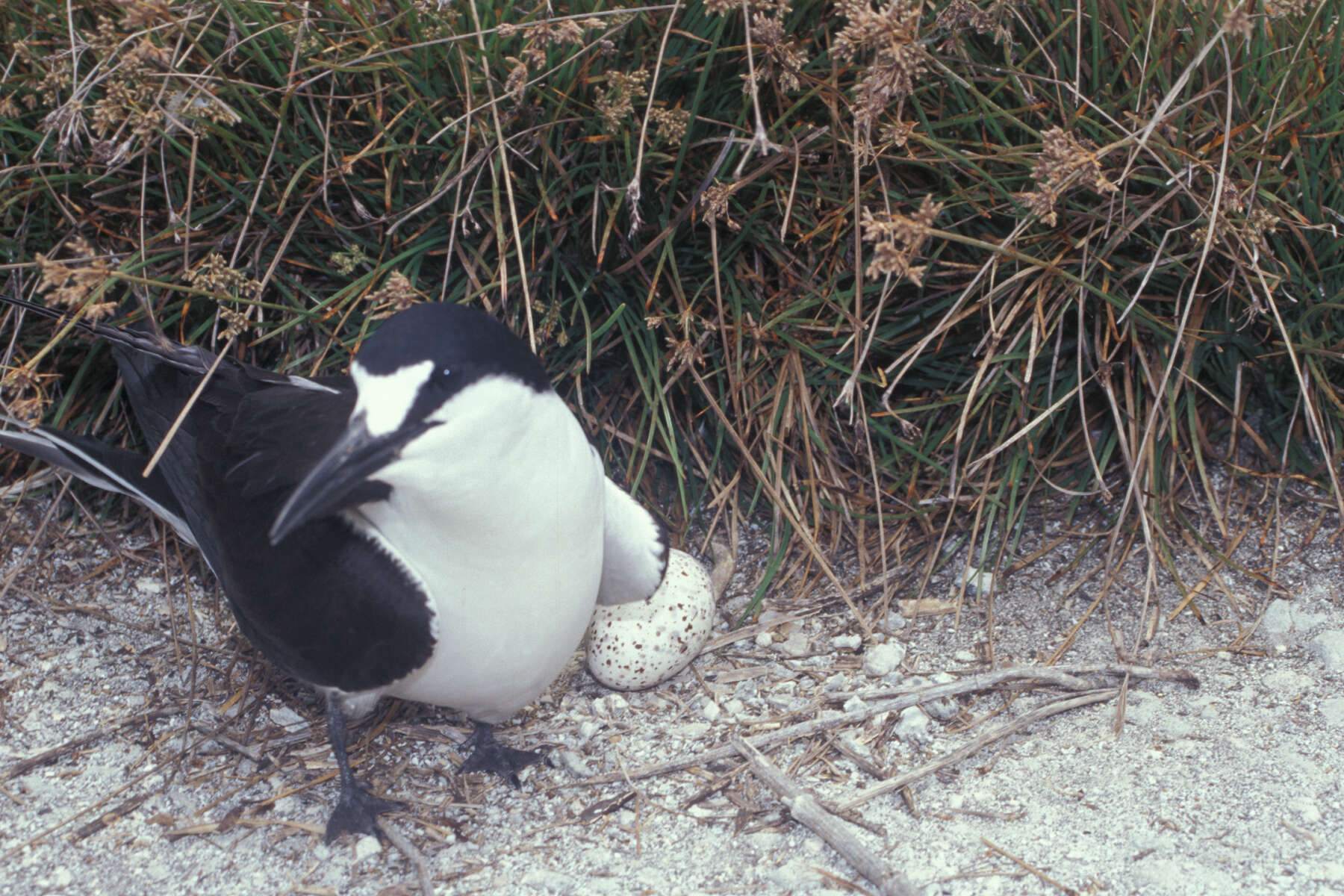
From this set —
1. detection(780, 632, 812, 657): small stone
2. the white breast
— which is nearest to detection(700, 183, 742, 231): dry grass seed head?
the white breast

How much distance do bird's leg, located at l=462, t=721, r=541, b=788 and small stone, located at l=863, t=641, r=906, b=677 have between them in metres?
0.82

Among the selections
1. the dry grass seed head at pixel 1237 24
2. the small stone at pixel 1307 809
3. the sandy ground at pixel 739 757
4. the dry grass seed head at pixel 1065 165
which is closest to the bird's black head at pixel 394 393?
the sandy ground at pixel 739 757

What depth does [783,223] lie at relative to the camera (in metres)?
2.62

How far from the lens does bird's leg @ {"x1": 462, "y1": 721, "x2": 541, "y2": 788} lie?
2.31 metres

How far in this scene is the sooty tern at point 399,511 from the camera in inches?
67.8

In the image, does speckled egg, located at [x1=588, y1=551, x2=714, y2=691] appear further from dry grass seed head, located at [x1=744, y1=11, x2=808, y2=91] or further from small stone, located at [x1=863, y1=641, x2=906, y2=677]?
dry grass seed head, located at [x1=744, y1=11, x2=808, y2=91]

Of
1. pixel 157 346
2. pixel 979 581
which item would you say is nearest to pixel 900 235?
pixel 979 581

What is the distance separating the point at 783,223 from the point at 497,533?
120 centimetres

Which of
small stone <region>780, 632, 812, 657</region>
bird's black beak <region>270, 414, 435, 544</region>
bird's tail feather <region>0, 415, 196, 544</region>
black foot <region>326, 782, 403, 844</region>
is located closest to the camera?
bird's black beak <region>270, 414, 435, 544</region>

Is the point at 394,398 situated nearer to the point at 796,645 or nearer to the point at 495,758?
the point at 495,758

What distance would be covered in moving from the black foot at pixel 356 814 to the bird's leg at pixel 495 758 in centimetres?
21

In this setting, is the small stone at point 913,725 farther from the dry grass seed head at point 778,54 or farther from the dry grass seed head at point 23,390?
the dry grass seed head at point 23,390

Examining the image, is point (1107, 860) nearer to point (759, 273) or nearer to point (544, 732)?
point (544, 732)

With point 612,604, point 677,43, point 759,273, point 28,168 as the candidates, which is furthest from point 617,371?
point 28,168
